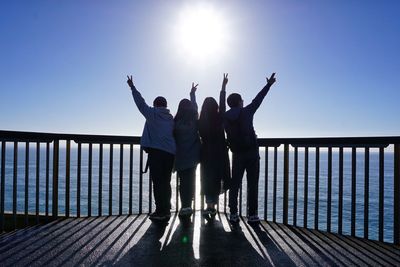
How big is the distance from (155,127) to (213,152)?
802 mm

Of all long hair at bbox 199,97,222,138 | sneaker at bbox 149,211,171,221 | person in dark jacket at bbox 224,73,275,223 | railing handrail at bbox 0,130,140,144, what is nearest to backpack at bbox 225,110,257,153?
person in dark jacket at bbox 224,73,275,223

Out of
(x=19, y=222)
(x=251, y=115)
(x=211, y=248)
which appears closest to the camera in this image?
(x=211, y=248)

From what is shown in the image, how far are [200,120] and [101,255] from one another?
203cm

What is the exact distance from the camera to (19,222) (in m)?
6.00

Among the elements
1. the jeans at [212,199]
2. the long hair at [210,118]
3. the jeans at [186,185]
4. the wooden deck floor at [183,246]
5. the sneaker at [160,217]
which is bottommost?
the wooden deck floor at [183,246]

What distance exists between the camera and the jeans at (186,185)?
4730 millimetres

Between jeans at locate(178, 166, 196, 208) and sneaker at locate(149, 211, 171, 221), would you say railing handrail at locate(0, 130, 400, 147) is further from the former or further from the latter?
sneaker at locate(149, 211, 171, 221)

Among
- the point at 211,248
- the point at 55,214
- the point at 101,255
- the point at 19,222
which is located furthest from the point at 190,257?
the point at 19,222

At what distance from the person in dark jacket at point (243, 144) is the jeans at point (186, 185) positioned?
54 centimetres

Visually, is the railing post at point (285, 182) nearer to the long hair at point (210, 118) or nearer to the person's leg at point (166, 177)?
the long hair at point (210, 118)

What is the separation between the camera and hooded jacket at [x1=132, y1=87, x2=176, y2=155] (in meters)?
4.48

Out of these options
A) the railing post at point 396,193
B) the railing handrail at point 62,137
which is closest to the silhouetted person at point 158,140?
the railing handrail at point 62,137

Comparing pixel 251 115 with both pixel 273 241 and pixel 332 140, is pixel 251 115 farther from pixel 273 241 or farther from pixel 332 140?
pixel 273 241

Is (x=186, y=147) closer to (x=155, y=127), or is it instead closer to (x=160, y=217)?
(x=155, y=127)
